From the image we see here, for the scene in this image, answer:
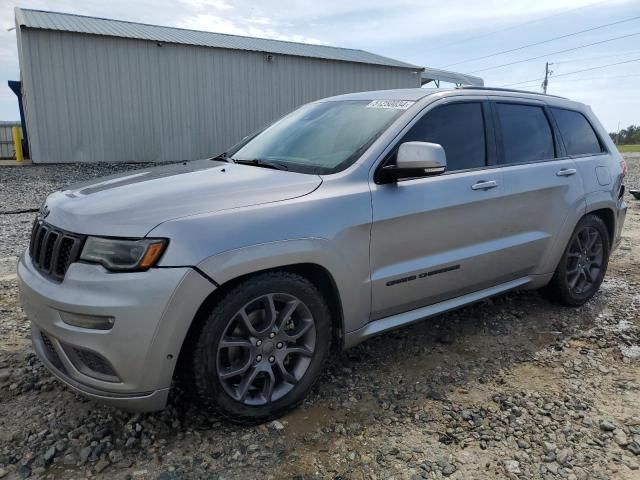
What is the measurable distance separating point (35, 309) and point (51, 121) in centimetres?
1367

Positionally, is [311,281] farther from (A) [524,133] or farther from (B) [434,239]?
(A) [524,133]

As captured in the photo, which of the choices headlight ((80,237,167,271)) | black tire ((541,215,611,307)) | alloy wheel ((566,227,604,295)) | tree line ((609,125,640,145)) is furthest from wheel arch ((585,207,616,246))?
tree line ((609,125,640,145))

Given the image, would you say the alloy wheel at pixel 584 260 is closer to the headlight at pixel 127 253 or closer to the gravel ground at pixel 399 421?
the gravel ground at pixel 399 421

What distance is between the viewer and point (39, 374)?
302 cm

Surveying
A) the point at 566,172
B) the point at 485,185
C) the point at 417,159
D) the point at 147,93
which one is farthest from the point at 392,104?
the point at 147,93

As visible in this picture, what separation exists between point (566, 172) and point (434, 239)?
5.21 feet

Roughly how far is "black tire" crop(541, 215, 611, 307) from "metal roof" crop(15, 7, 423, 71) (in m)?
14.2

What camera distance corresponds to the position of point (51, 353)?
243 cm

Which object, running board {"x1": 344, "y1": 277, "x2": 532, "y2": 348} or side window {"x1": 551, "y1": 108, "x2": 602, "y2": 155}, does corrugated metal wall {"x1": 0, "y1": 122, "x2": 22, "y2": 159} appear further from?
running board {"x1": 344, "y1": 277, "x2": 532, "y2": 348}

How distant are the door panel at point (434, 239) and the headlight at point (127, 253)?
1.17 m

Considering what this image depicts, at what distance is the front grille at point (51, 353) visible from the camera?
2.38 metres

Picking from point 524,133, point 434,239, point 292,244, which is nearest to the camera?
point 292,244

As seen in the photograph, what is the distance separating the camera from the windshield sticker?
10.6ft

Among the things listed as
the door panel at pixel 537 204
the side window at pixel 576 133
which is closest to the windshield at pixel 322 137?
the door panel at pixel 537 204
